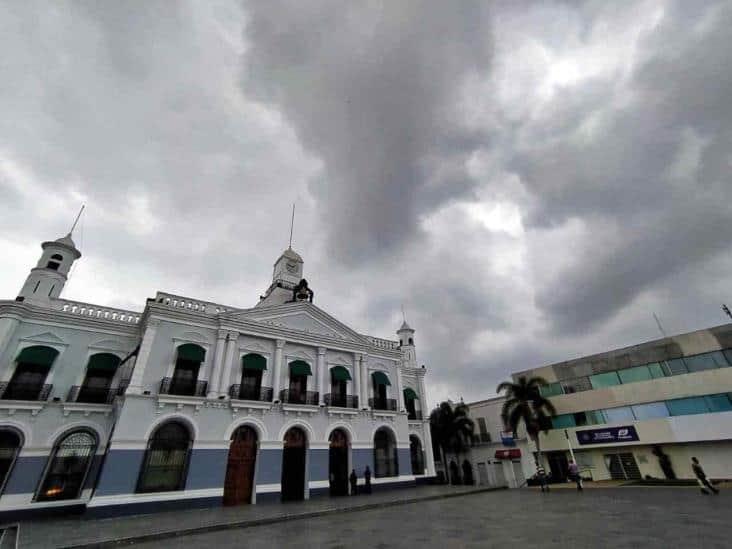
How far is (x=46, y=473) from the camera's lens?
1452 centimetres

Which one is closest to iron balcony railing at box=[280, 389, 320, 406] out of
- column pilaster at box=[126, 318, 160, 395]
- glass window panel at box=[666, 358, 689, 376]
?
column pilaster at box=[126, 318, 160, 395]

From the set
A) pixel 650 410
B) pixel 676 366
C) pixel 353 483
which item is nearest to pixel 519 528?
pixel 353 483

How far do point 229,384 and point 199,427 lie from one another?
2350 millimetres

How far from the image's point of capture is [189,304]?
18.7 meters

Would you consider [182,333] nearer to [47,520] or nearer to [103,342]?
[103,342]

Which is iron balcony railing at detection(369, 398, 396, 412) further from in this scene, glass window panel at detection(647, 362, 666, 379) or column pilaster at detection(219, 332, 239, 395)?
glass window panel at detection(647, 362, 666, 379)

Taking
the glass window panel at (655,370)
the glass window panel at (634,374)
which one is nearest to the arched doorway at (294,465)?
the glass window panel at (634,374)

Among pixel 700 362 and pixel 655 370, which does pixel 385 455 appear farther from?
pixel 700 362

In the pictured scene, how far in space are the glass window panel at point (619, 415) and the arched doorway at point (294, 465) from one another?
2219cm

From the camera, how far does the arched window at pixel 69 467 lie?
47.7 feet

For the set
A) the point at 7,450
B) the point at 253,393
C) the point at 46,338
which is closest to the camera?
the point at 7,450

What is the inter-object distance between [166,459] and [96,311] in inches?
340

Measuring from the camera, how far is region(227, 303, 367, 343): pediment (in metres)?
20.2

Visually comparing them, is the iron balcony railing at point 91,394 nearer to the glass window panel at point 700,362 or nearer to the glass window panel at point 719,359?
the glass window panel at point 700,362
